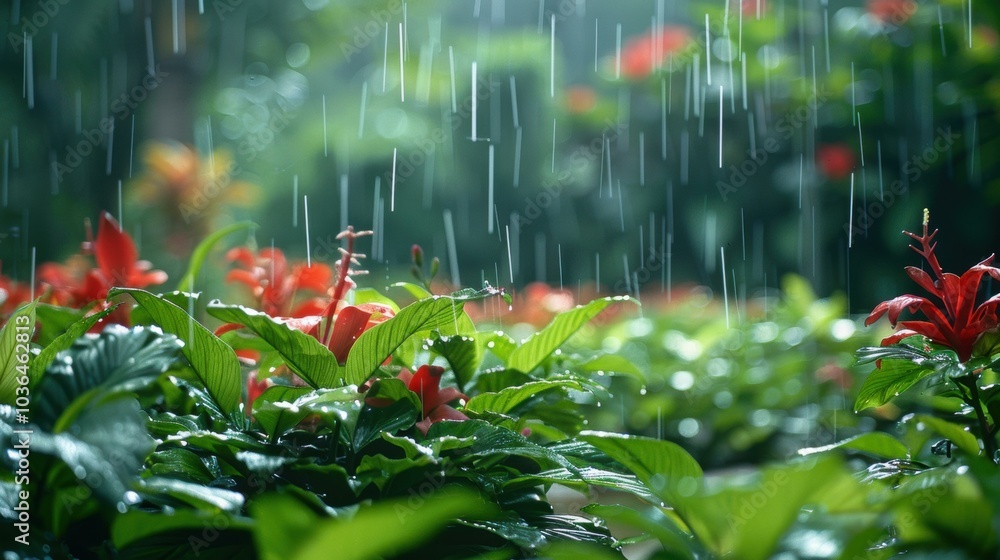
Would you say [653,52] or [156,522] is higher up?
[653,52]

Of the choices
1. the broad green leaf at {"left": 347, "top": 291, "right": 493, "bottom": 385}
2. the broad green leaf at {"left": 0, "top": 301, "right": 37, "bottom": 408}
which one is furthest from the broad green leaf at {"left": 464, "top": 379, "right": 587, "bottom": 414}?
the broad green leaf at {"left": 0, "top": 301, "right": 37, "bottom": 408}

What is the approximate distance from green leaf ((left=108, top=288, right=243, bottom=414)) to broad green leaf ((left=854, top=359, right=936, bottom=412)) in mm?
671

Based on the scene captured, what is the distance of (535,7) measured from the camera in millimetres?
8070

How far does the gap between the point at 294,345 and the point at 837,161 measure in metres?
3.14

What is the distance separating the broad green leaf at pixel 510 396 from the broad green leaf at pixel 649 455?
0.58 ft

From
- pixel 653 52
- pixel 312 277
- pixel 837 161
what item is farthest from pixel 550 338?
pixel 653 52

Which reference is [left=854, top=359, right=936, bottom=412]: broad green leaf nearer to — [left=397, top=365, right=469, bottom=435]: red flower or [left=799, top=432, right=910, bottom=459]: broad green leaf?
[left=799, top=432, right=910, bottom=459]: broad green leaf

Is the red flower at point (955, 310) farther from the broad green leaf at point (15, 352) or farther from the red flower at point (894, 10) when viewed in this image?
the red flower at point (894, 10)

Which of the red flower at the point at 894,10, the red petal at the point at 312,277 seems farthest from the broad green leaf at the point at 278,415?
the red flower at the point at 894,10

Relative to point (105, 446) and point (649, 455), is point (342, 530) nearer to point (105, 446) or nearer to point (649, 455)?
point (105, 446)

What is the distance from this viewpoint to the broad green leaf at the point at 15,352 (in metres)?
0.76

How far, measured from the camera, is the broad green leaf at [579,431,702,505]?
64cm

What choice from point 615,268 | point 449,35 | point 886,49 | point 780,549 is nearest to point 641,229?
point 615,268

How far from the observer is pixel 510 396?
0.90 metres
